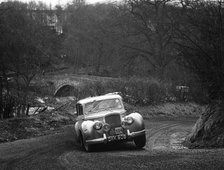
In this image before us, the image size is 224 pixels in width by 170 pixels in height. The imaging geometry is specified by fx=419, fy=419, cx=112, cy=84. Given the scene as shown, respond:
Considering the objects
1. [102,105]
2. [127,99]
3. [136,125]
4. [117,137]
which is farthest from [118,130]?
[127,99]

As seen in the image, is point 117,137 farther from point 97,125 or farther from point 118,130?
point 97,125

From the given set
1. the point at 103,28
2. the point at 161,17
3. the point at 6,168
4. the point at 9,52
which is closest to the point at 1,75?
the point at 9,52

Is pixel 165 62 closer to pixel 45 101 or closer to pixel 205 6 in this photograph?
pixel 45 101

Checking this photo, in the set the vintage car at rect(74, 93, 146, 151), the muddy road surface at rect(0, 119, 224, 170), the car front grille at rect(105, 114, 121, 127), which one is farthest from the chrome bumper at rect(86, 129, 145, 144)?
the muddy road surface at rect(0, 119, 224, 170)

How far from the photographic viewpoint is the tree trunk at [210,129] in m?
15.0

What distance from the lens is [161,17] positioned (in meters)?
52.7

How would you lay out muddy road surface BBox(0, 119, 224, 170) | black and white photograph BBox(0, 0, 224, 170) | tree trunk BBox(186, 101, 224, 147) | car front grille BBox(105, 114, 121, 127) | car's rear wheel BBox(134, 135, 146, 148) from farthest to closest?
tree trunk BBox(186, 101, 224, 147) → car's rear wheel BBox(134, 135, 146, 148) → car front grille BBox(105, 114, 121, 127) → black and white photograph BBox(0, 0, 224, 170) → muddy road surface BBox(0, 119, 224, 170)

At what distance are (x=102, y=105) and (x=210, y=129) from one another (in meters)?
4.14

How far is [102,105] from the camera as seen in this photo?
49.8 feet

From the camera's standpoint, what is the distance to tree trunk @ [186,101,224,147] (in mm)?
14961

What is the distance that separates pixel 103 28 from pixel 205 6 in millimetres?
43280

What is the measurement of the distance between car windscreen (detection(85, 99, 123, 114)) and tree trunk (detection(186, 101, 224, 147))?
3.31m

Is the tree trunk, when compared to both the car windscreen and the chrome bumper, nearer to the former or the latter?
the chrome bumper

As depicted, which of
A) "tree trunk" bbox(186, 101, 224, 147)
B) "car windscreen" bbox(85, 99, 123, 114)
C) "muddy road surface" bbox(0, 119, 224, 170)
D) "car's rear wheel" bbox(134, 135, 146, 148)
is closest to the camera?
"muddy road surface" bbox(0, 119, 224, 170)
